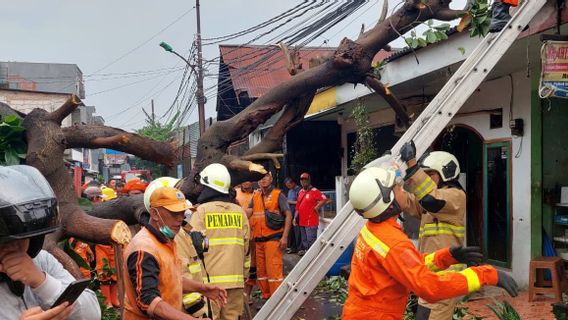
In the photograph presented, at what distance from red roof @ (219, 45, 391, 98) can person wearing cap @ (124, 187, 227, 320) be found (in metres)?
13.3

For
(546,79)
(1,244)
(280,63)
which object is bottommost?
(1,244)

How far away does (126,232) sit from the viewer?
163 inches

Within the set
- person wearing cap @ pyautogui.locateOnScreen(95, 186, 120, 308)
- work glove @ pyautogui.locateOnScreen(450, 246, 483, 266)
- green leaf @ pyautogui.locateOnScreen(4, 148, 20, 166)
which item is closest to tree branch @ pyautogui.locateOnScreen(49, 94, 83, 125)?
green leaf @ pyautogui.locateOnScreen(4, 148, 20, 166)

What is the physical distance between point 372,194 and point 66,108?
9.24 ft

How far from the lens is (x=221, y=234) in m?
4.89

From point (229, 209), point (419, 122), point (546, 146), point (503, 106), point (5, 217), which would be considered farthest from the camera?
point (503, 106)

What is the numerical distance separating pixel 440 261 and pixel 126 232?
8.00 feet

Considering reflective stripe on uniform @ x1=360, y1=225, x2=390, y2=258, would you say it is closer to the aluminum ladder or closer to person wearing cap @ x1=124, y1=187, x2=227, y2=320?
the aluminum ladder

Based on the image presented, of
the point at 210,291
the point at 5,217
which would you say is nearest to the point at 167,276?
the point at 210,291

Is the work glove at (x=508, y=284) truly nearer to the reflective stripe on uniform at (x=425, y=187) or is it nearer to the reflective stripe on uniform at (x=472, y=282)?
the reflective stripe on uniform at (x=472, y=282)

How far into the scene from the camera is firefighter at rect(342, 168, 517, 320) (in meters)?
2.74

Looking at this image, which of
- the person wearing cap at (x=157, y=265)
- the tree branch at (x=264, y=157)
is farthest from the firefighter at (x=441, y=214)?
the person wearing cap at (x=157, y=265)

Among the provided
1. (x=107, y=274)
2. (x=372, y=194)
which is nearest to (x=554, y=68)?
(x=372, y=194)

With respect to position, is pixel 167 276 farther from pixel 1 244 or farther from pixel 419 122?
pixel 419 122
